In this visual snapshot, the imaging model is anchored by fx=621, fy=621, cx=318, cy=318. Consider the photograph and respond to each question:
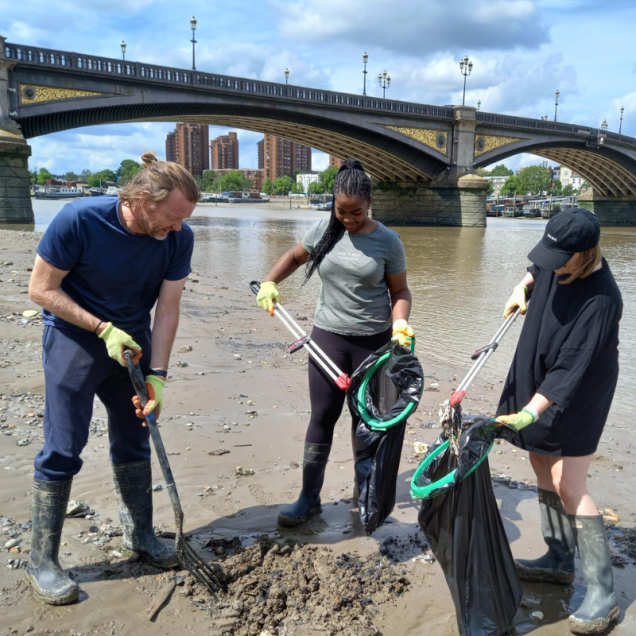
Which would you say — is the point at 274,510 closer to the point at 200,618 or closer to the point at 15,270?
the point at 200,618

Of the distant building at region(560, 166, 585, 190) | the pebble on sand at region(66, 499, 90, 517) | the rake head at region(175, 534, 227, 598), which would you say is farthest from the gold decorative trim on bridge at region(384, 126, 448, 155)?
the distant building at region(560, 166, 585, 190)

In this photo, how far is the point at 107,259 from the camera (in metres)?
2.40

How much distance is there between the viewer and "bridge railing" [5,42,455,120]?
2545 centimetres

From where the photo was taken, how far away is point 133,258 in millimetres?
2447

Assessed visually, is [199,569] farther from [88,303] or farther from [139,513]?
[88,303]

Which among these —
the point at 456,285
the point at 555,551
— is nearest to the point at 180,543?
the point at 555,551

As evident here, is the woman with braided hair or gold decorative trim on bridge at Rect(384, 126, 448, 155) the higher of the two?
gold decorative trim on bridge at Rect(384, 126, 448, 155)

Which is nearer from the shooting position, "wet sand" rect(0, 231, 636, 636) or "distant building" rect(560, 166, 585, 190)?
"wet sand" rect(0, 231, 636, 636)

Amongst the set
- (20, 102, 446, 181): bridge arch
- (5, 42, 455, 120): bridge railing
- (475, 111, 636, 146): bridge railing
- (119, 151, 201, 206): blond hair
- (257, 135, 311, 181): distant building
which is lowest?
(119, 151, 201, 206): blond hair

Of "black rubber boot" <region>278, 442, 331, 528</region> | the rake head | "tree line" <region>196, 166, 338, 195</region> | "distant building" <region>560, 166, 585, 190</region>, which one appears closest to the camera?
the rake head

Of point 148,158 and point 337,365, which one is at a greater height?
point 148,158

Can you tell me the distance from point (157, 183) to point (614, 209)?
198ft

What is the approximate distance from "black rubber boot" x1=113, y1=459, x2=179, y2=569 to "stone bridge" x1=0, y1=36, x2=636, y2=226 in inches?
950

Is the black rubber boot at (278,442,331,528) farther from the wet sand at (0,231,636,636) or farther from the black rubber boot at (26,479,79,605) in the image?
the black rubber boot at (26,479,79,605)
